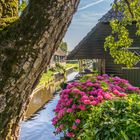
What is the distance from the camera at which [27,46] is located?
230 cm

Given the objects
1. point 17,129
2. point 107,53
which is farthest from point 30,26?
point 107,53

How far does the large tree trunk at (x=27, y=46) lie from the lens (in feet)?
7.51

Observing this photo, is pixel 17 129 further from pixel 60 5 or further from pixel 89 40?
pixel 89 40

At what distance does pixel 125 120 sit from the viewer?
3.86 m

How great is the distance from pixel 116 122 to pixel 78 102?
A: 17.8ft

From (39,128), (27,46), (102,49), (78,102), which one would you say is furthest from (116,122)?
(102,49)

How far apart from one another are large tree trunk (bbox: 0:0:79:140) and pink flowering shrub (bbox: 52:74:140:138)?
5.99 m

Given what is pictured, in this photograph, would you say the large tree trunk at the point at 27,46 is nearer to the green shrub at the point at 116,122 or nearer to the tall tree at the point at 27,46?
the tall tree at the point at 27,46

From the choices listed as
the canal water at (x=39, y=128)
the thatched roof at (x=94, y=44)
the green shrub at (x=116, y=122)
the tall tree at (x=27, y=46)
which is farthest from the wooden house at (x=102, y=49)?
the tall tree at (x=27, y=46)

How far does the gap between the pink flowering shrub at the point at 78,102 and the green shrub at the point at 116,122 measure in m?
3.87

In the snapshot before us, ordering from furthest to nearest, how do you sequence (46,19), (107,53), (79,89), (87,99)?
(107,53)
(79,89)
(87,99)
(46,19)

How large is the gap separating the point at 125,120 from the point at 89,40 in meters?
15.2

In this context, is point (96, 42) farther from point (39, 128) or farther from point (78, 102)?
point (78, 102)

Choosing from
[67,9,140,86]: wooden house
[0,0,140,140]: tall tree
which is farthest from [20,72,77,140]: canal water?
[0,0,140,140]: tall tree
